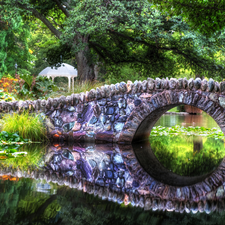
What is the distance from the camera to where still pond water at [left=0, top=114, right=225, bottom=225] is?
8.39ft

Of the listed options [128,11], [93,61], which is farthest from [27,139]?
[93,61]

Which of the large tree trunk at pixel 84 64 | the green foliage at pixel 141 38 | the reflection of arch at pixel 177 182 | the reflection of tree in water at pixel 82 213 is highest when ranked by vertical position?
the green foliage at pixel 141 38

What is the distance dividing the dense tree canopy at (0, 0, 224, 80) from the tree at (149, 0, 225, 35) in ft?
3.04

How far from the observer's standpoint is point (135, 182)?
396cm

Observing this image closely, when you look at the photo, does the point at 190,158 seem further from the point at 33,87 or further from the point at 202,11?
the point at 33,87

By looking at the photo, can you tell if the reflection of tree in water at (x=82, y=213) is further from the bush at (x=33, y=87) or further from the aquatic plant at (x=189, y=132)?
the bush at (x=33, y=87)

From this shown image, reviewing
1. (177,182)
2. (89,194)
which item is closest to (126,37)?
(177,182)

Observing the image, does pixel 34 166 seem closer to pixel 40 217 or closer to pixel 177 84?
pixel 40 217

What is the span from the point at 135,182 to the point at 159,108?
13.6 feet

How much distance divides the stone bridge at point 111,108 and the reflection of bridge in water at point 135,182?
234cm

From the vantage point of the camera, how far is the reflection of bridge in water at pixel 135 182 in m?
3.10

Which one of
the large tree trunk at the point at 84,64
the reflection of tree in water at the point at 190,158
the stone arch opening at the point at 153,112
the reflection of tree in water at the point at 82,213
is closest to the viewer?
the reflection of tree in water at the point at 82,213

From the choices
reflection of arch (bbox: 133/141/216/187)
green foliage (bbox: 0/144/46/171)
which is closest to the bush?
green foliage (bbox: 0/144/46/171)

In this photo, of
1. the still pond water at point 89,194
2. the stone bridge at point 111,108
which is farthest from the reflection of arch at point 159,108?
the still pond water at point 89,194
